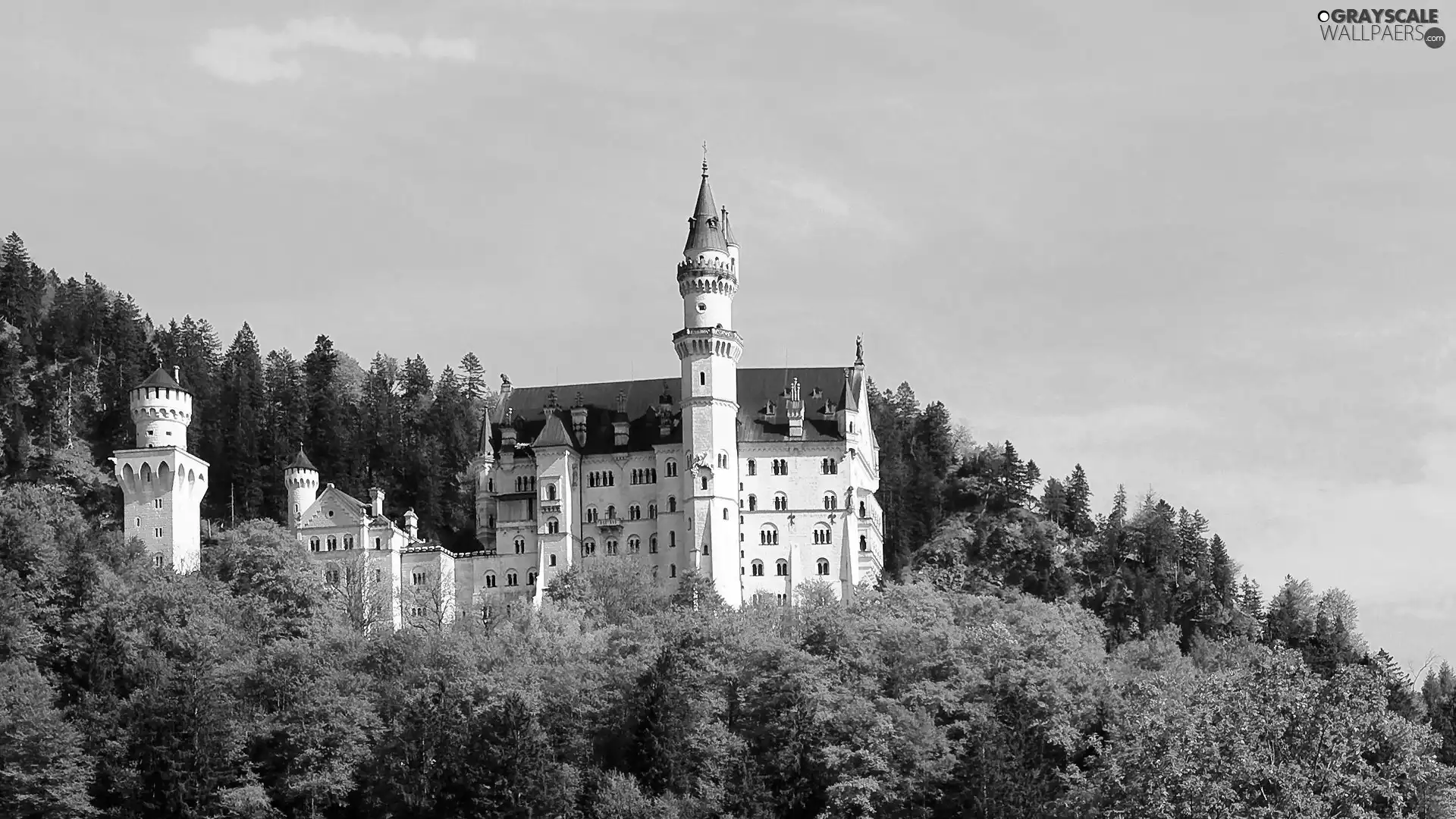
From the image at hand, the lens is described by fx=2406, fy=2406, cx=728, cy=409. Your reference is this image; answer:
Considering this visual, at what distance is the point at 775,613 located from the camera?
9531cm

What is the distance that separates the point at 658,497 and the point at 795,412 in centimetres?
711

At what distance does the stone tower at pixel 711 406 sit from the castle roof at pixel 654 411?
1541 mm

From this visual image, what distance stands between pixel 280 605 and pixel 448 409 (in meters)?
33.2

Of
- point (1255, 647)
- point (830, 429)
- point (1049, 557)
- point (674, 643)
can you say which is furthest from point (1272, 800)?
point (1049, 557)

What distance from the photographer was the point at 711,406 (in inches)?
4092

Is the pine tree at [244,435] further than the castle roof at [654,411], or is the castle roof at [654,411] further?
the pine tree at [244,435]

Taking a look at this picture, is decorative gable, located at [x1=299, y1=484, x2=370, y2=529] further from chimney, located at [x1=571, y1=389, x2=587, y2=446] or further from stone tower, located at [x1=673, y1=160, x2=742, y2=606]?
stone tower, located at [x1=673, y1=160, x2=742, y2=606]

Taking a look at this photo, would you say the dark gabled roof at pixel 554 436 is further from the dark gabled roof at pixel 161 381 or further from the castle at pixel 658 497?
the dark gabled roof at pixel 161 381

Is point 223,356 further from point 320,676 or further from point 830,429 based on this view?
point 320,676

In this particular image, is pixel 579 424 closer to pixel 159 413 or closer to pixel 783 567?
pixel 783 567

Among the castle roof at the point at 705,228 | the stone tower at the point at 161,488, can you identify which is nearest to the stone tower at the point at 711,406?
the castle roof at the point at 705,228

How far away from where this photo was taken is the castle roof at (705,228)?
10650 cm

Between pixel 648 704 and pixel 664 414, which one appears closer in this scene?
pixel 648 704

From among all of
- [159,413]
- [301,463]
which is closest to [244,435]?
[301,463]
